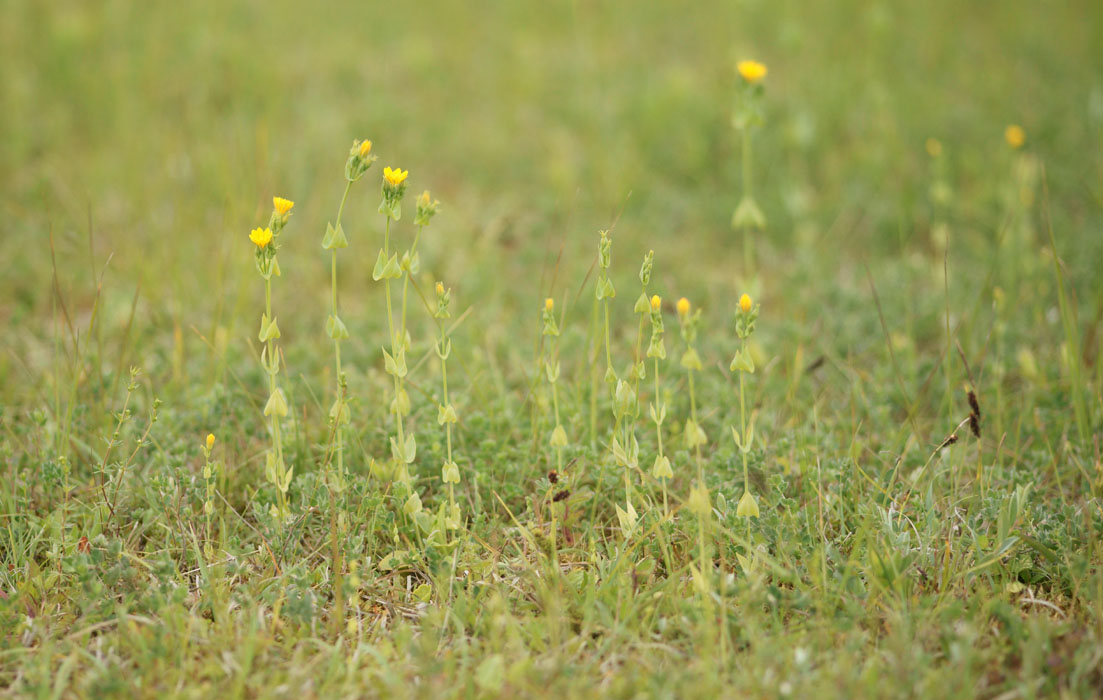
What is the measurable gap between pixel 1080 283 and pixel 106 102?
5103 mm

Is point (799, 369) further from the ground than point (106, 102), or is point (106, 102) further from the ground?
point (106, 102)

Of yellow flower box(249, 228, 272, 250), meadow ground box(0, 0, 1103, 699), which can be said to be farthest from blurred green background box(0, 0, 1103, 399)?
yellow flower box(249, 228, 272, 250)

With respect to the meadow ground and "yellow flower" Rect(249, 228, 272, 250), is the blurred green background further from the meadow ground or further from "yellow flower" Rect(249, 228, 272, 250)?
"yellow flower" Rect(249, 228, 272, 250)

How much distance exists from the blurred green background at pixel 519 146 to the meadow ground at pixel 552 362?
1.1 inches

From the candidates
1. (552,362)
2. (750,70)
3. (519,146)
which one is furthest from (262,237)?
(519,146)

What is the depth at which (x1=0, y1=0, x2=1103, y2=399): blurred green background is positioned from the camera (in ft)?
11.9

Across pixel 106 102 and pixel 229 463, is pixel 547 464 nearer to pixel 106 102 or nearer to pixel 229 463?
pixel 229 463

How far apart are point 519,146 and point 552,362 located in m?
2.76

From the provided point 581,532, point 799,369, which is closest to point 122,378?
point 581,532

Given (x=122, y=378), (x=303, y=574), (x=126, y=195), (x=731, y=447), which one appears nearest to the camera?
(x=303, y=574)

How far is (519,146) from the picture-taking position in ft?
15.6

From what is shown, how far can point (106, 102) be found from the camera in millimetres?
4789

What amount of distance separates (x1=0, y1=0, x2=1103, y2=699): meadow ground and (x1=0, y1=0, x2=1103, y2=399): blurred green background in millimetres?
28

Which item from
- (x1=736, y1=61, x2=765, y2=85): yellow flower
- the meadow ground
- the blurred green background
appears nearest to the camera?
the meadow ground
